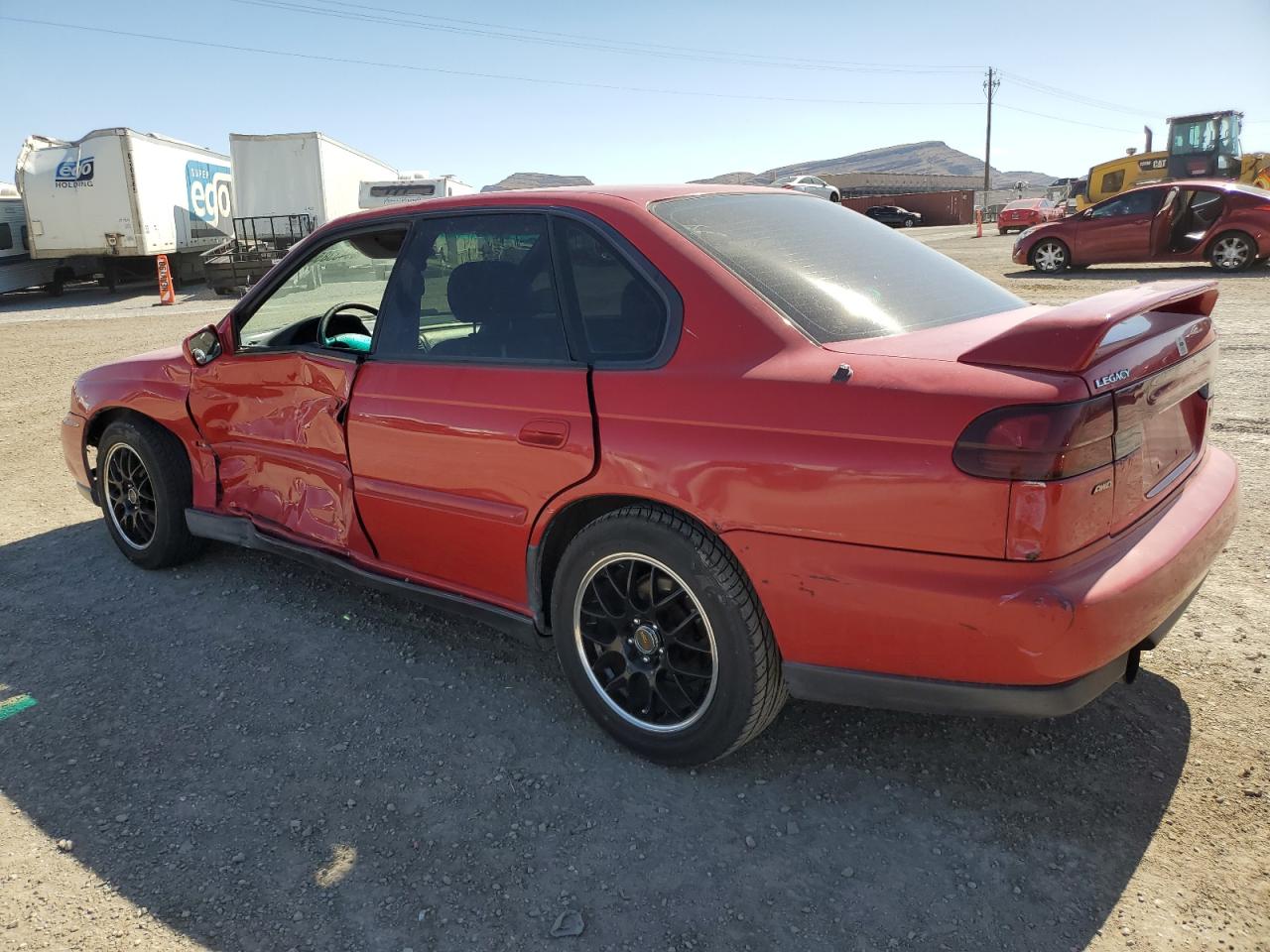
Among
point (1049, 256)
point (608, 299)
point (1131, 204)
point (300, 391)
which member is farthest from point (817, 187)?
point (608, 299)

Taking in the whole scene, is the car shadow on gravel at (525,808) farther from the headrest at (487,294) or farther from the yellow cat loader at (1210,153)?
the yellow cat loader at (1210,153)

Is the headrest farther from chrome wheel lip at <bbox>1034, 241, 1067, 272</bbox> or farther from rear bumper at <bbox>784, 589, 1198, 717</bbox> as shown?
chrome wheel lip at <bbox>1034, 241, 1067, 272</bbox>

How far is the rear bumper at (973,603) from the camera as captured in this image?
6.91 ft

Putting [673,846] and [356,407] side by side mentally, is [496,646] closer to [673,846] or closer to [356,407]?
[356,407]

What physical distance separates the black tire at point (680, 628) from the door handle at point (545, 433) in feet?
0.89

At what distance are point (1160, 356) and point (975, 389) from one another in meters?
0.65

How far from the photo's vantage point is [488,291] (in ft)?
10.3

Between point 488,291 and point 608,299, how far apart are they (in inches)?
21.3

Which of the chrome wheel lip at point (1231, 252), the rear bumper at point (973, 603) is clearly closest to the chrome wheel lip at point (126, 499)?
the rear bumper at point (973, 603)

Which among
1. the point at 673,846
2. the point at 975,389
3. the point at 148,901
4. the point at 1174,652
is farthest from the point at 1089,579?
the point at 148,901

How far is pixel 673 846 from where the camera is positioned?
247 centimetres

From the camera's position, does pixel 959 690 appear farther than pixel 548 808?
No

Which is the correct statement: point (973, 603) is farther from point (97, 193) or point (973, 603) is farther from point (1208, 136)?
point (1208, 136)

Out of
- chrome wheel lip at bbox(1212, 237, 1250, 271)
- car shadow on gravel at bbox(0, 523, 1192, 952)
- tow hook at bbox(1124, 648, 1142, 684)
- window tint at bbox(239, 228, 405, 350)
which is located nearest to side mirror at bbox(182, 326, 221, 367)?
window tint at bbox(239, 228, 405, 350)
